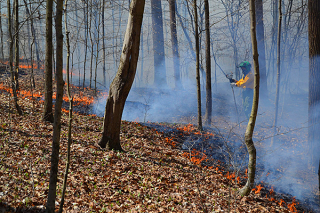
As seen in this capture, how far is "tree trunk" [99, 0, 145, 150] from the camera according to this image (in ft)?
19.2

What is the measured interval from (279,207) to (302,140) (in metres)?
7.68

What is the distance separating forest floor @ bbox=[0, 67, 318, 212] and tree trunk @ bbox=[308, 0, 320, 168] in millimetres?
2488

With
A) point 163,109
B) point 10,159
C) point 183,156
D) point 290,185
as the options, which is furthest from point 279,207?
point 163,109

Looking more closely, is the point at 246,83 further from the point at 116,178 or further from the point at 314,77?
the point at 116,178

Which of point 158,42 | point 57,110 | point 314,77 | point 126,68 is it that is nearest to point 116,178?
point 57,110

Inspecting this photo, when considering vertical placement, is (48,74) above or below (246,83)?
above

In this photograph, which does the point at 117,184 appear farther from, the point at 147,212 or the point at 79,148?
the point at 79,148

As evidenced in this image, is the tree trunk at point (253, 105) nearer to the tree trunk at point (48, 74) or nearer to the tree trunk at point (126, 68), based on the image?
the tree trunk at point (126, 68)

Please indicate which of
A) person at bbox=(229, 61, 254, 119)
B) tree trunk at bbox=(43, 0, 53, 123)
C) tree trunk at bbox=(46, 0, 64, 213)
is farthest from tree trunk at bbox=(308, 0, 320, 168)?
tree trunk at bbox=(43, 0, 53, 123)

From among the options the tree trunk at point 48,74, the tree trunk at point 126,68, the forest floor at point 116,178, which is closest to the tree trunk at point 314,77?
the forest floor at point 116,178

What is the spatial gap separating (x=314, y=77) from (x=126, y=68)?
21.3ft

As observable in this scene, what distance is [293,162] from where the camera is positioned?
28.5 ft

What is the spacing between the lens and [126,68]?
Result: 19.5 feet

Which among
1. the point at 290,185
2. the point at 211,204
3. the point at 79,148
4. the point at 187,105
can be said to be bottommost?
the point at 290,185
